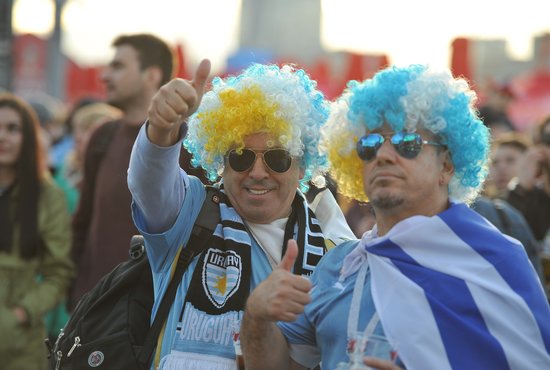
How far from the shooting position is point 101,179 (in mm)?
6648

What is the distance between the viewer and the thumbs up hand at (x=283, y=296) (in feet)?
11.6

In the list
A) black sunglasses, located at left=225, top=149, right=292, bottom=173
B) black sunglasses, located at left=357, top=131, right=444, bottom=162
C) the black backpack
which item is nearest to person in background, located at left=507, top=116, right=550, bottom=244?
black sunglasses, located at left=225, top=149, right=292, bottom=173

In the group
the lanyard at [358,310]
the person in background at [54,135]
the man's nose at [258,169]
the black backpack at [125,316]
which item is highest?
the man's nose at [258,169]

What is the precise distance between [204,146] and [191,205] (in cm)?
34

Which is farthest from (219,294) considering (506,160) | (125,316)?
(506,160)

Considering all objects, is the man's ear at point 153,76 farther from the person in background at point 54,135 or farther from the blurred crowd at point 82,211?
the person in background at point 54,135

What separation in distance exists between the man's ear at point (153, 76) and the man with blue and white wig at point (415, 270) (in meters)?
3.31

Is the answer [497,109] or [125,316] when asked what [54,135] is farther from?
[125,316]

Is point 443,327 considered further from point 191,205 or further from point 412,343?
point 191,205

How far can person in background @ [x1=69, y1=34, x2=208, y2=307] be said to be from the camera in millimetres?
6426

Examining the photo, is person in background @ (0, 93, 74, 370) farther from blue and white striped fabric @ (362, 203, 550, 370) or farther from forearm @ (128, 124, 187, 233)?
blue and white striped fabric @ (362, 203, 550, 370)

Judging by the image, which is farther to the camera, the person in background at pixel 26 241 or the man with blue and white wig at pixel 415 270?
the person in background at pixel 26 241

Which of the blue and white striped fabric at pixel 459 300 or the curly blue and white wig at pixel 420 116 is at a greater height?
the curly blue and white wig at pixel 420 116

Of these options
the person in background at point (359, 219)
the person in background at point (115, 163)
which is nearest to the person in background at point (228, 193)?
the person in background at point (115, 163)
